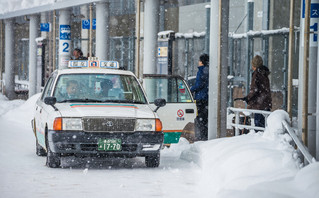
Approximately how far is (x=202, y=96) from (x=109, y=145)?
426 centimetres

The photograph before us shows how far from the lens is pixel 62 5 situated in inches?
890

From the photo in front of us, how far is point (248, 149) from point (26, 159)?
4.07 m

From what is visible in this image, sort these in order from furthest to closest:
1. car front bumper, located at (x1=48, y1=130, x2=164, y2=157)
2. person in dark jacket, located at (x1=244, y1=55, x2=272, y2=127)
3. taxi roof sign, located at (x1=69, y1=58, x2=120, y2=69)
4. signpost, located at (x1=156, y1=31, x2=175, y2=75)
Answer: signpost, located at (x1=156, y1=31, x2=175, y2=75) < person in dark jacket, located at (x1=244, y1=55, x2=272, y2=127) < taxi roof sign, located at (x1=69, y1=58, x2=120, y2=69) < car front bumper, located at (x1=48, y1=130, x2=164, y2=157)

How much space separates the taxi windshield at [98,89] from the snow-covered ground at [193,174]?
3.38ft

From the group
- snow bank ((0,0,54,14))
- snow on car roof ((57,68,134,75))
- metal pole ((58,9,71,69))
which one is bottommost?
snow on car roof ((57,68,134,75))

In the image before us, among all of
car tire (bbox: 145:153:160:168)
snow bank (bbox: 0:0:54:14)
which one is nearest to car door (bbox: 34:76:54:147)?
car tire (bbox: 145:153:160:168)

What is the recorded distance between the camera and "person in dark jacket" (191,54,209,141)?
12.8 m

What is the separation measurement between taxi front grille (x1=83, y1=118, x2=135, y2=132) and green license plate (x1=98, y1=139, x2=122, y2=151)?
0.52ft

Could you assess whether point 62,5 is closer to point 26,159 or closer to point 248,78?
point 248,78

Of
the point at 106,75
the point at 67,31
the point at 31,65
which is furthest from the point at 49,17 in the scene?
the point at 106,75

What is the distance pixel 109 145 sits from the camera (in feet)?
29.5

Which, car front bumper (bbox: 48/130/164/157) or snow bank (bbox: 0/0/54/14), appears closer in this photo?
car front bumper (bbox: 48/130/164/157)

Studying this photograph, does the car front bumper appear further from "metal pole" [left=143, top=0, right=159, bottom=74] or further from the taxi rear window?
"metal pole" [left=143, top=0, right=159, bottom=74]

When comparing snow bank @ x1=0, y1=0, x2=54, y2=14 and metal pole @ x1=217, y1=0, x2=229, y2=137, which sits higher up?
snow bank @ x1=0, y1=0, x2=54, y2=14
